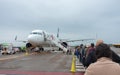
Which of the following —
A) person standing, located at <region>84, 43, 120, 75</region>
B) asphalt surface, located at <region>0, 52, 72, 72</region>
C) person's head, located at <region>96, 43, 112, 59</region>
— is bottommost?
asphalt surface, located at <region>0, 52, 72, 72</region>

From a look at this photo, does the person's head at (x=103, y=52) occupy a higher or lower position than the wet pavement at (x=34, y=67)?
higher

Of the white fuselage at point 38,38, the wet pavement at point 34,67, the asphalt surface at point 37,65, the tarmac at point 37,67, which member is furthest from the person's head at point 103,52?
the white fuselage at point 38,38

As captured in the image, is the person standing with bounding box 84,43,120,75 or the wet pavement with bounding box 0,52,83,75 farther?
the wet pavement with bounding box 0,52,83,75

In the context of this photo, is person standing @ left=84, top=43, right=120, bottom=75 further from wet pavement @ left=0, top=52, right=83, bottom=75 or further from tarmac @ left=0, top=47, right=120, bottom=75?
wet pavement @ left=0, top=52, right=83, bottom=75

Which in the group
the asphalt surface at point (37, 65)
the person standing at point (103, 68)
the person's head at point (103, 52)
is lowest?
the asphalt surface at point (37, 65)

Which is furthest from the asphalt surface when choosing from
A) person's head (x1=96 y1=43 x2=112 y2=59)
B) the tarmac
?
person's head (x1=96 y1=43 x2=112 y2=59)

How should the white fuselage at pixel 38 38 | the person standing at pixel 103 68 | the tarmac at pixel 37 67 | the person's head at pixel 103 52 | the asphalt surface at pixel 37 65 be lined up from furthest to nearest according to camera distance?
the white fuselage at pixel 38 38, the asphalt surface at pixel 37 65, the tarmac at pixel 37 67, the person's head at pixel 103 52, the person standing at pixel 103 68

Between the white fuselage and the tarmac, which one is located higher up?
the white fuselage

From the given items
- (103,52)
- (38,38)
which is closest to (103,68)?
(103,52)

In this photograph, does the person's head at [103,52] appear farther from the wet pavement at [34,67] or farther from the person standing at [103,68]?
the wet pavement at [34,67]

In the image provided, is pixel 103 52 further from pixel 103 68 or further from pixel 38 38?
pixel 38 38

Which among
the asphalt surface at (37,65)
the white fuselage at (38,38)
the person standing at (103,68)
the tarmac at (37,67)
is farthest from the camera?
the white fuselage at (38,38)

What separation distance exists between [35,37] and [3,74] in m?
34.3

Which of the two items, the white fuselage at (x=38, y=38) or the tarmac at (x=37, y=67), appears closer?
the tarmac at (x=37, y=67)
